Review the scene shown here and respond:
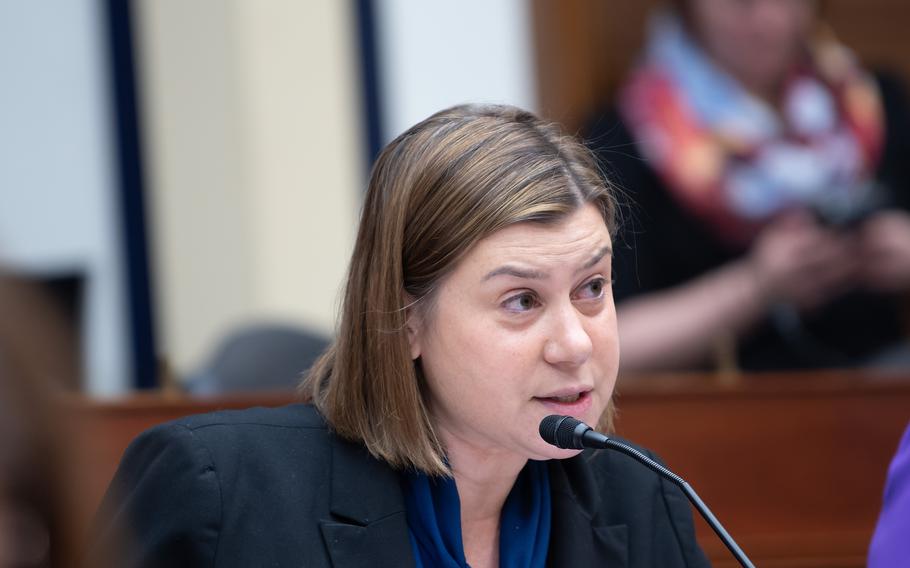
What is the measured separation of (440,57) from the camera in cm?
507

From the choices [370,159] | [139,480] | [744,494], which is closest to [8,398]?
[139,480]

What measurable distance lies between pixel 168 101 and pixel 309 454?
3266 mm

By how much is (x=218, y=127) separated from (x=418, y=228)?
3154 mm

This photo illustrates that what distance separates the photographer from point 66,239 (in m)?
5.08

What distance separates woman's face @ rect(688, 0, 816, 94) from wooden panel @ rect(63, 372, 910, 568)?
1.52m

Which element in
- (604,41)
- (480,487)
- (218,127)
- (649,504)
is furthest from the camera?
(604,41)

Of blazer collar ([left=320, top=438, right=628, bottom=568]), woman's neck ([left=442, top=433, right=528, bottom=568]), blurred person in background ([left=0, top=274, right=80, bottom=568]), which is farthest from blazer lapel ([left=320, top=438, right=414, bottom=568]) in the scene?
blurred person in background ([left=0, top=274, right=80, bottom=568])

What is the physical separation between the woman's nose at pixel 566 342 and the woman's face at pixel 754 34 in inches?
107

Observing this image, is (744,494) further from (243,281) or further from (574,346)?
(243,281)

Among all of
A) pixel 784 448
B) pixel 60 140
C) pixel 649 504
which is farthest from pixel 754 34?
pixel 649 504

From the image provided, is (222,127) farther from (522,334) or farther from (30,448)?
(30,448)

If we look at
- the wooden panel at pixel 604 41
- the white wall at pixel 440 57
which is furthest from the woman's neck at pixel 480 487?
the white wall at pixel 440 57

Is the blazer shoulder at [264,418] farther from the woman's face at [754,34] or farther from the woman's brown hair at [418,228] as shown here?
the woman's face at [754,34]

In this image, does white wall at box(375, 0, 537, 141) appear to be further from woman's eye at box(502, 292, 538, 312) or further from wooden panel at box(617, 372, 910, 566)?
woman's eye at box(502, 292, 538, 312)
